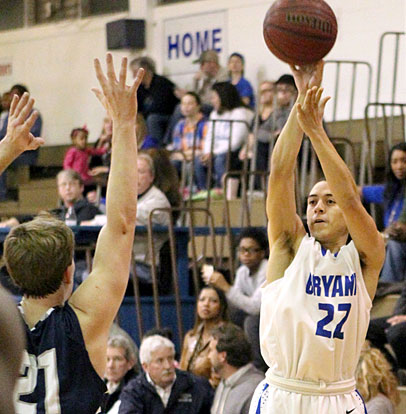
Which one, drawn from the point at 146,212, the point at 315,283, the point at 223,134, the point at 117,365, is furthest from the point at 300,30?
the point at 223,134

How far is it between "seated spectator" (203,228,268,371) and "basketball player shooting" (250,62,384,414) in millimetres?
2782

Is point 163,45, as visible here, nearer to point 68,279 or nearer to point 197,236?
point 197,236

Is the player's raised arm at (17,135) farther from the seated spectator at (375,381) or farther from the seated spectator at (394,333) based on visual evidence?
the seated spectator at (394,333)

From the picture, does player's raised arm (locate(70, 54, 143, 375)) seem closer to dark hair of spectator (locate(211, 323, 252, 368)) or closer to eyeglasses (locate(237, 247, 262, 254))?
dark hair of spectator (locate(211, 323, 252, 368))

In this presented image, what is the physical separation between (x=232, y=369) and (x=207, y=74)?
5789 mm

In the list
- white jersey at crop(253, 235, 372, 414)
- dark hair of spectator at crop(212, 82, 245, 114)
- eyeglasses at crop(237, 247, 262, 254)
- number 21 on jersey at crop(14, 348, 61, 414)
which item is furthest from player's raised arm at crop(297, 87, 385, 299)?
dark hair of spectator at crop(212, 82, 245, 114)

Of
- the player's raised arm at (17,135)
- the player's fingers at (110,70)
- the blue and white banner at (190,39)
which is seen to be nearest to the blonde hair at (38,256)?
the player's raised arm at (17,135)

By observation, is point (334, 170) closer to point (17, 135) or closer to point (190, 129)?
point (17, 135)

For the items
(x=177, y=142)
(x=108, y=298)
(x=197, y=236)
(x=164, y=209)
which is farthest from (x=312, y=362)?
(x=177, y=142)

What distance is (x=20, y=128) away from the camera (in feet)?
9.68

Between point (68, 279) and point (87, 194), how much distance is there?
8184mm

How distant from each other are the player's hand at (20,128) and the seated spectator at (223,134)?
6.34 m

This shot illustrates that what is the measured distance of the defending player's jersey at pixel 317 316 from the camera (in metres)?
3.68

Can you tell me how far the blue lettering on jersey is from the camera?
3711mm
